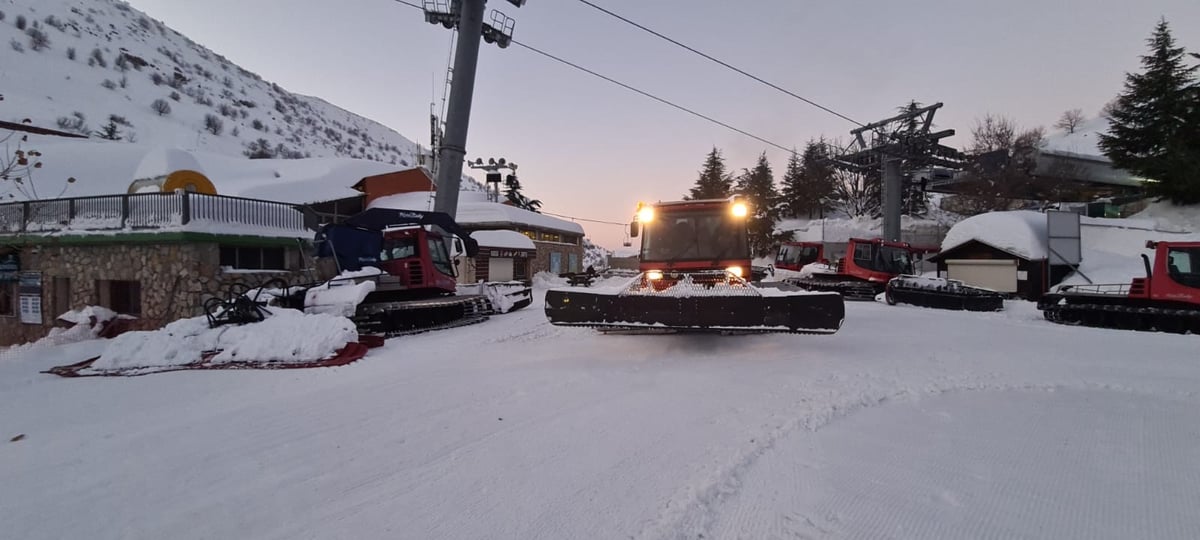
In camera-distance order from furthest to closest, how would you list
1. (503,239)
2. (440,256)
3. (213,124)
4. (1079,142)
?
(1079,142), (213,124), (503,239), (440,256)

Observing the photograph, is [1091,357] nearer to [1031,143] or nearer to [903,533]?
[903,533]

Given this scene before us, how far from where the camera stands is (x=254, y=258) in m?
12.0

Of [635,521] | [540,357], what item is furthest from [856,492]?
[540,357]

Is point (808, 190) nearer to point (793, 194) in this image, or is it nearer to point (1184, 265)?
point (793, 194)

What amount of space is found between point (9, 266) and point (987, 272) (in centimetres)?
3144

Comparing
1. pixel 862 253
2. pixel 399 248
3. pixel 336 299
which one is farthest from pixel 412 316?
pixel 862 253

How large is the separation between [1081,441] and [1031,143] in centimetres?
4186

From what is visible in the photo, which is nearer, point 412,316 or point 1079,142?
point 412,316

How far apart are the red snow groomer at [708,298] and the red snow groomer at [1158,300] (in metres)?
8.50

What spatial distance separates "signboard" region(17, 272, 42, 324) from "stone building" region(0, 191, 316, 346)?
0.03 m

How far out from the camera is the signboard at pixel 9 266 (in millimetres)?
13086

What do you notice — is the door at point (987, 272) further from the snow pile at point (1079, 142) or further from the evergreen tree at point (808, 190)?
the evergreen tree at point (808, 190)

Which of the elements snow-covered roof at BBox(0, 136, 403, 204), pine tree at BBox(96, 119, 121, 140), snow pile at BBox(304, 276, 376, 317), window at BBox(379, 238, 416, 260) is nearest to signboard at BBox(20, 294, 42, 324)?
snow-covered roof at BBox(0, 136, 403, 204)

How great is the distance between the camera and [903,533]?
2207 millimetres
